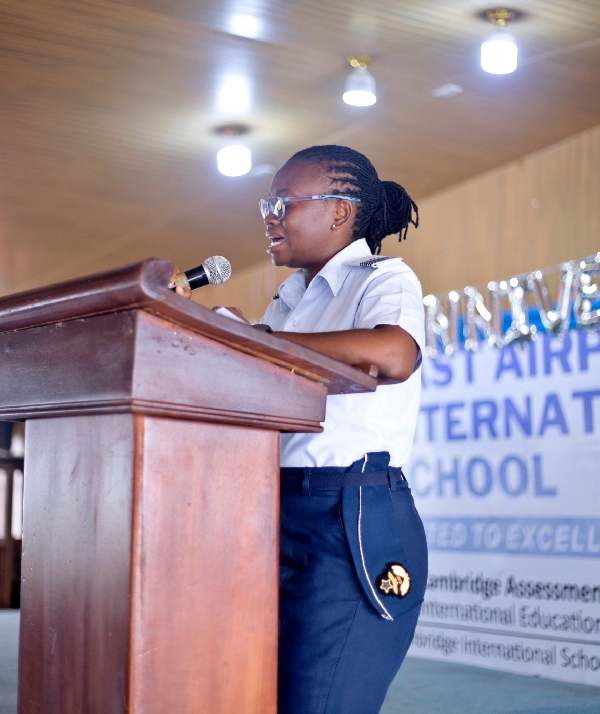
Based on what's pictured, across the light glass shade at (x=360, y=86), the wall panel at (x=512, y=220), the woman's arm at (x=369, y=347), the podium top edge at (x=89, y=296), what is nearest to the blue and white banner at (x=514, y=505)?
the wall panel at (x=512, y=220)

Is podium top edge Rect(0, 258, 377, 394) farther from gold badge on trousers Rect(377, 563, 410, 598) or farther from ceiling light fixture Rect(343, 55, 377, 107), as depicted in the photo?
ceiling light fixture Rect(343, 55, 377, 107)

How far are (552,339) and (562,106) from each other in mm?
1222

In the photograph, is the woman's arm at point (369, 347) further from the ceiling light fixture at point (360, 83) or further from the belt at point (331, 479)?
the ceiling light fixture at point (360, 83)

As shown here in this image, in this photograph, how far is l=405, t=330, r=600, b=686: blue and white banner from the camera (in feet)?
14.5

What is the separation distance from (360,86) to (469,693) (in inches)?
117

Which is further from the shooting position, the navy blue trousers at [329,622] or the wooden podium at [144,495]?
the navy blue trousers at [329,622]

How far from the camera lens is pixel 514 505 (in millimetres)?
4777

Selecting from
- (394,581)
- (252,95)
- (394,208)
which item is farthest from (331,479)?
(252,95)

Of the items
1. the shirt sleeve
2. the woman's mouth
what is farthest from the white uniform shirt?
the woman's mouth

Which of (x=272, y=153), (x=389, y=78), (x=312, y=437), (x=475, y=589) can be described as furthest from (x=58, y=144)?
(x=312, y=437)

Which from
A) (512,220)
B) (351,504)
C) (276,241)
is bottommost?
(351,504)

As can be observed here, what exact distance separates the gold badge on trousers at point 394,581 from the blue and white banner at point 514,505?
3.52m

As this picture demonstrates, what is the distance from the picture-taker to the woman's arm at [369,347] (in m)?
1.03

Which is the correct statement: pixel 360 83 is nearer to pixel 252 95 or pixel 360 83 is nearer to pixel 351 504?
pixel 252 95
